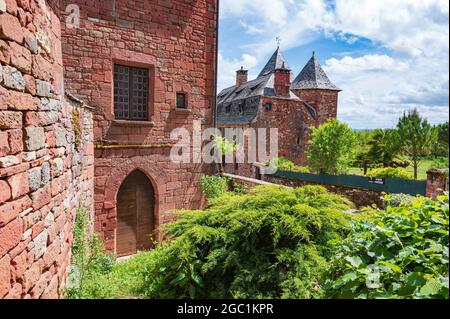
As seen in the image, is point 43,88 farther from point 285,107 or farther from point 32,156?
point 285,107

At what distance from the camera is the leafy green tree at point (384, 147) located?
24391 mm

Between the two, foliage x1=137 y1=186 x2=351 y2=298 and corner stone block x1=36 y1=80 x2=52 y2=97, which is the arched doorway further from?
corner stone block x1=36 y1=80 x2=52 y2=97

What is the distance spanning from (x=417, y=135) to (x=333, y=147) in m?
6.37

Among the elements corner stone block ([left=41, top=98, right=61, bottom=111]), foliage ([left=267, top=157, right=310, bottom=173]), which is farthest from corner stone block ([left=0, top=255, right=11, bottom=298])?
foliage ([left=267, top=157, right=310, bottom=173])

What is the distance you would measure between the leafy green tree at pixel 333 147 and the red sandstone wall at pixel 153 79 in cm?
1410

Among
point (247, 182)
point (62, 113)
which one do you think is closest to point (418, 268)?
point (62, 113)

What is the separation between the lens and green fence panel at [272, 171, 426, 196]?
1362 cm

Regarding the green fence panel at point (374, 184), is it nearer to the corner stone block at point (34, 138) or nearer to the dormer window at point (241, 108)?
the dormer window at point (241, 108)

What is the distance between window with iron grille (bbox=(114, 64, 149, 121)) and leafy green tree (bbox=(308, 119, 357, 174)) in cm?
1582

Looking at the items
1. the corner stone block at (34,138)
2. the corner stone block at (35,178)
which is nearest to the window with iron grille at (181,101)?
the corner stone block at (34,138)

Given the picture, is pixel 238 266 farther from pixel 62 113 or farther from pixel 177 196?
pixel 177 196

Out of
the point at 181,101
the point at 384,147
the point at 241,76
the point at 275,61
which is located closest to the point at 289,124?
the point at 275,61
